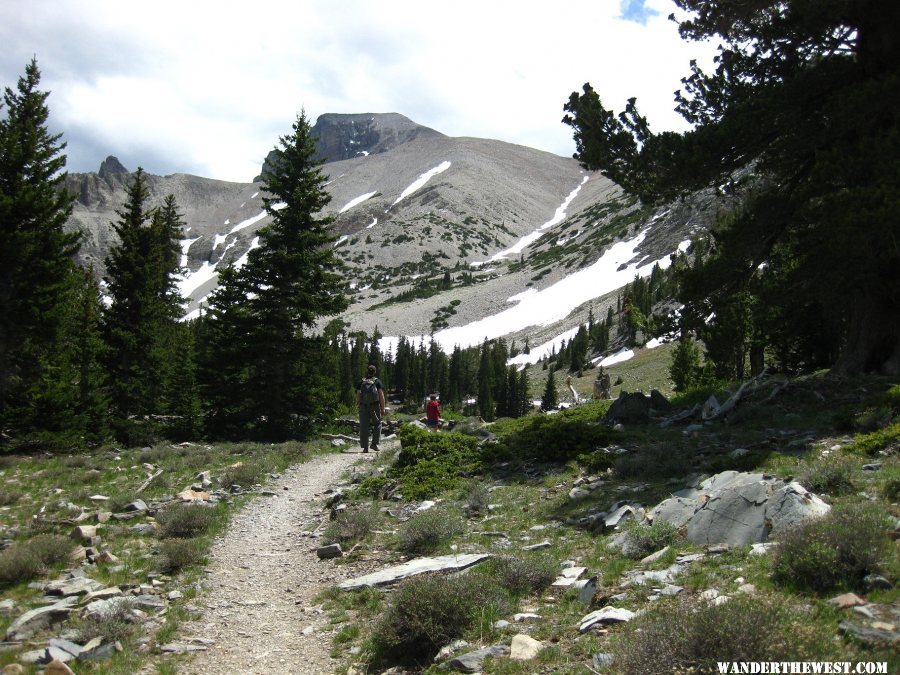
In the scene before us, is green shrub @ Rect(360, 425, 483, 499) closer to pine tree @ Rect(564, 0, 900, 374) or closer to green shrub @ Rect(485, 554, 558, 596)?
green shrub @ Rect(485, 554, 558, 596)

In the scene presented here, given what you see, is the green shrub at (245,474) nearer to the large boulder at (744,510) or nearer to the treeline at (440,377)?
the large boulder at (744,510)

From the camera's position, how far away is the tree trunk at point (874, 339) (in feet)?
47.8

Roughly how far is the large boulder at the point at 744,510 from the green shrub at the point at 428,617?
8.44 feet

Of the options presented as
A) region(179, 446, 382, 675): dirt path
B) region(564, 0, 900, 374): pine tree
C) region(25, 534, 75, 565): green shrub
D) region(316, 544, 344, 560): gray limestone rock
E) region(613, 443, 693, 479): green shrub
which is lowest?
region(179, 446, 382, 675): dirt path

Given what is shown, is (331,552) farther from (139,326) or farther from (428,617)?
(139,326)

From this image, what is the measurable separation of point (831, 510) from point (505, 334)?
443ft

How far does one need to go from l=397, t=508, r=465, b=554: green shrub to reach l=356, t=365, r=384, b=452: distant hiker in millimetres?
8721

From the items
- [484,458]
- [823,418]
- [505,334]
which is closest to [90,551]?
[484,458]

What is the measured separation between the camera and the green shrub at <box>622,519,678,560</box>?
6750mm

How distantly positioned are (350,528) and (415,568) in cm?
233

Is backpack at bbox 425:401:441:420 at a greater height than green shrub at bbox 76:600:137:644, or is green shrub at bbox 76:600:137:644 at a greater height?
backpack at bbox 425:401:441:420

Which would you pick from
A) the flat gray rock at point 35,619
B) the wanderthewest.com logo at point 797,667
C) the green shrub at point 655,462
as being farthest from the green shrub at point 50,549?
the green shrub at point 655,462

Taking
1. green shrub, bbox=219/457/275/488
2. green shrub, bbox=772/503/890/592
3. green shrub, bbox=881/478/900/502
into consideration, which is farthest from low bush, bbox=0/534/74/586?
green shrub, bbox=881/478/900/502

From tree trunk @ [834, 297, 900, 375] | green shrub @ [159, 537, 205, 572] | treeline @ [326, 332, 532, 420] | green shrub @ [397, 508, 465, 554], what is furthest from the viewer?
treeline @ [326, 332, 532, 420]
